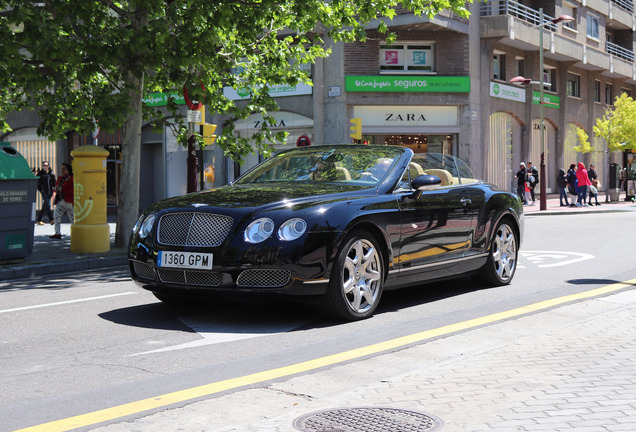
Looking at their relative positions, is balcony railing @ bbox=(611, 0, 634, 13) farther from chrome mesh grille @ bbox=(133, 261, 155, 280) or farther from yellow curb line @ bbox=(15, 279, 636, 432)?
chrome mesh grille @ bbox=(133, 261, 155, 280)

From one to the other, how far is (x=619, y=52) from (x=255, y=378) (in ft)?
148

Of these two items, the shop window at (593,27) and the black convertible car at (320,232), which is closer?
the black convertible car at (320,232)

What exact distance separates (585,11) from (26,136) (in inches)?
1060

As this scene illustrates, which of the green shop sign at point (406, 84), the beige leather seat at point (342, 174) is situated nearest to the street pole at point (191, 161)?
the beige leather seat at point (342, 174)

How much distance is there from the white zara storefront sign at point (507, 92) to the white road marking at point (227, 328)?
89.6ft

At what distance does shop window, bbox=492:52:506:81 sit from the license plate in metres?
28.8

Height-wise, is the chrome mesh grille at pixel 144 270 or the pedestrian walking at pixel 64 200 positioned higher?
the pedestrian walking at pixel 64 200

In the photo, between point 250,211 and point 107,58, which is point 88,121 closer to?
point 107,58

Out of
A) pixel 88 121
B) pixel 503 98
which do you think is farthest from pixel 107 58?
pixel 503 98

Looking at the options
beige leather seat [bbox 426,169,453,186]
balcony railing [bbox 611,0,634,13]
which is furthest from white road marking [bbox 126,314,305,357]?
balcony railing [bbox 611,0,634,13]

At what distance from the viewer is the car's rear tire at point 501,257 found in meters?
8.66

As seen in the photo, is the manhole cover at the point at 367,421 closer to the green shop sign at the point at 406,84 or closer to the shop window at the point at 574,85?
the green shop sign at the point at 406,84

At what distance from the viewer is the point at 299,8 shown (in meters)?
13.0

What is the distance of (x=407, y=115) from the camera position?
101ft
